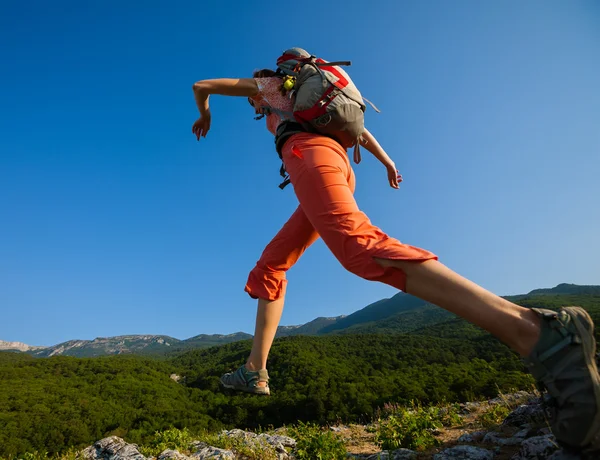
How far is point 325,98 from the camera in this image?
71.9 inches

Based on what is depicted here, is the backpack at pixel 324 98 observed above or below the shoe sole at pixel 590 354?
above

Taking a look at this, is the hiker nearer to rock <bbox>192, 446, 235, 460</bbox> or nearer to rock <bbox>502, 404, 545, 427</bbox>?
rock <bbox>192, 446, 235, 460</bbox>

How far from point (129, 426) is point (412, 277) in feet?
250

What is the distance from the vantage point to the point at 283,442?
439 cm

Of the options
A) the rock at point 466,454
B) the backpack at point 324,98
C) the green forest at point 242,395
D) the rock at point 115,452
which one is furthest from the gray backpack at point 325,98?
the green forest at point 242,395

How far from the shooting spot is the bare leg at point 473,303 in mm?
1187

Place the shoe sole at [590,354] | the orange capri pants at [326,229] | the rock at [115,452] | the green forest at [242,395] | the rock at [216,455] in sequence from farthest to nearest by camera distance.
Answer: the green forest at [242,395] < the rock at [115,452] < the rock at [216,455] < the orange capri pants at [326,229] < the shoe sole at [590,354]

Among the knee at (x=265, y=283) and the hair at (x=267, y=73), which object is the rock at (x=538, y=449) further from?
the hair at (x=267, y=73)

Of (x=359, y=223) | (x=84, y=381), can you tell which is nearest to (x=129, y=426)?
(x=84, y=381)

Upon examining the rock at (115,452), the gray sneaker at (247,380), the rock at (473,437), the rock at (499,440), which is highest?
the gray sneaker at (247,380)

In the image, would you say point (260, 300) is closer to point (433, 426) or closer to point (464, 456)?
point (464, 456)

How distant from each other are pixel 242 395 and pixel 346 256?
67.6 m

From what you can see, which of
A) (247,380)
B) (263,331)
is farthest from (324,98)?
(247,380)

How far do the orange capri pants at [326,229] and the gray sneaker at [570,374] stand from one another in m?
0.45
